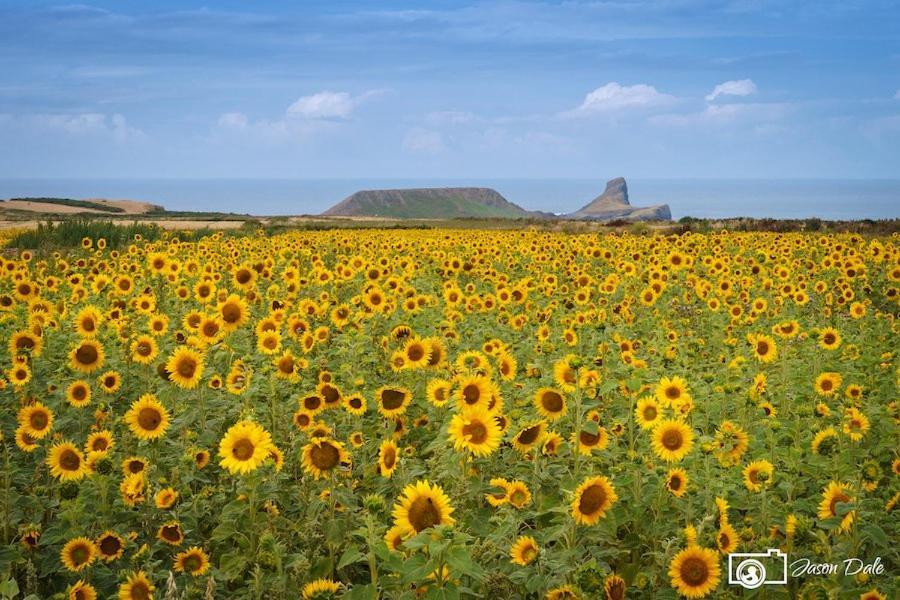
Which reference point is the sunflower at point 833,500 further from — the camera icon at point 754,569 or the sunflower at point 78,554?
the sunflower at point 78,554

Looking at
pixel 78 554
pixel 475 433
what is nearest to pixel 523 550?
pixel 475 433

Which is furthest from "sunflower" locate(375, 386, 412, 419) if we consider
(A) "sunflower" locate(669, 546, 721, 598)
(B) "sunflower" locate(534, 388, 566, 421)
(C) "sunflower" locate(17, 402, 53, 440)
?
(C) "sunflower" locate(17, 402, 53, 440)

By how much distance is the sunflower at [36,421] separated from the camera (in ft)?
15.7

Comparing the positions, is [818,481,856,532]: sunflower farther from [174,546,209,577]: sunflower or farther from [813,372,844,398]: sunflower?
[174,546,209,577]: sunflower

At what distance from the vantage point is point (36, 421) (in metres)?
4.87

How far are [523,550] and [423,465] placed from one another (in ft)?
4.66

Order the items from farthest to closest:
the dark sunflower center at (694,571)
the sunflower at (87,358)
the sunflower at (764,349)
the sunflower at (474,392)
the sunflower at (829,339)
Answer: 1. the sunflower at (829,339)
2. the sunflower at (764,349)
3. the sunflower at (87,358)
4. the sunflower at (474,392)
5. the dark sunflower center at (694,571)

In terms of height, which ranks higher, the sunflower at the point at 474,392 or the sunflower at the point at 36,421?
the sunflower at the point at 474,392

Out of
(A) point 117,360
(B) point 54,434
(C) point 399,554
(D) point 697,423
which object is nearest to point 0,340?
(A) point 117,360

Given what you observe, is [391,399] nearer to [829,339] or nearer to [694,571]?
[694,571]

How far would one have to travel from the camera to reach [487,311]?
9.63 m

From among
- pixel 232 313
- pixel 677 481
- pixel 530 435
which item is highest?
pixel 232 313

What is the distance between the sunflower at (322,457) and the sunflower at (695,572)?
1.72 metres

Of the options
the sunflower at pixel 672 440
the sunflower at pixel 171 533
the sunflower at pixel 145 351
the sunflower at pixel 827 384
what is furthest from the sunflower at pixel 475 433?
the sunflower at pixel 827 384
